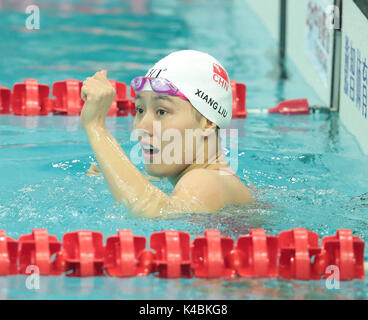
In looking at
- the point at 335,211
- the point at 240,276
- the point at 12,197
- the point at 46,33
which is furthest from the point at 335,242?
the point at 46,33

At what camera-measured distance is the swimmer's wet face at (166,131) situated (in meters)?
2.98

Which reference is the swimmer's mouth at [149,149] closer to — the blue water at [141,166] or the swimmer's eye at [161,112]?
the swimmer's eye at [161,112]

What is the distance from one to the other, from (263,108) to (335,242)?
8.78ft

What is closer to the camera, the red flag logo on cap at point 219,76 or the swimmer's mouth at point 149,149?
the swimmer's mouth at point 149,149

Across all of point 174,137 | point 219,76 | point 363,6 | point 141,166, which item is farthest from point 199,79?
point 363,6

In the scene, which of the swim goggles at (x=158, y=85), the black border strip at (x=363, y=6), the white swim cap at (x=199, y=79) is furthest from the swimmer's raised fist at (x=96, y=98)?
the black border strip at (x=363, y=6)

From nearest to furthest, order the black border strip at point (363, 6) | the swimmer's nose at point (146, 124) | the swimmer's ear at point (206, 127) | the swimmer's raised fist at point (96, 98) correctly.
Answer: the swimmer's raised fist at point (96, 98), the swimmer's nose at point (146, 124), the swimmer's ear at point (206, 127), the black border strip at point (363, 6)

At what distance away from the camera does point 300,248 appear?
109 inches

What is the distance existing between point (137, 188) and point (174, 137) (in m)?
0.25

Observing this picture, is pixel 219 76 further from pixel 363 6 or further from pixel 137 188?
pixel 363 6

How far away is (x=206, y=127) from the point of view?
313 centimetres

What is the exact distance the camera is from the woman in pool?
2.90 metres

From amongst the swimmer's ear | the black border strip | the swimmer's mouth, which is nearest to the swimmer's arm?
the swimmer's mouth

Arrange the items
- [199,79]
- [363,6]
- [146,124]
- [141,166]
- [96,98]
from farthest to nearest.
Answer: [363,6], [141,166], [199,79], [146,124], [96,98]
